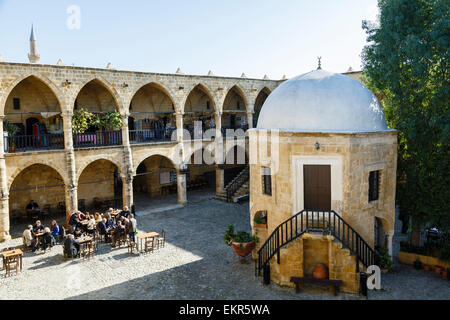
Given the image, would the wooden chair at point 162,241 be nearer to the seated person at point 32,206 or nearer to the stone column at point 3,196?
the stone column at point 3,196

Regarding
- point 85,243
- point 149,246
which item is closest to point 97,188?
point 85,243

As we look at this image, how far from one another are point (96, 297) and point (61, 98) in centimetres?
1001

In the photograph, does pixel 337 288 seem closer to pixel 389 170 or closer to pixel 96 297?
pixel 389 170

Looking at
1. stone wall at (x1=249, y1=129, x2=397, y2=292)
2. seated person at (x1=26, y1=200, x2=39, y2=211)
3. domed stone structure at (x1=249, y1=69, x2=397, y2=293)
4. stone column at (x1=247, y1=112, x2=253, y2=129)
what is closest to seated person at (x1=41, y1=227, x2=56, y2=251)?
seated person at (x1=26, y1=200, x2=39, y2=211)

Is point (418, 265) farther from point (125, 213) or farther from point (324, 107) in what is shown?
point (125, 213)

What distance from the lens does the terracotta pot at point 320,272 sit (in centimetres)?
996

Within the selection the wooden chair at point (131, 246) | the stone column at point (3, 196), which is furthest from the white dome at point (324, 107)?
the stone column at point (3, 196)

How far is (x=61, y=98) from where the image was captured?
53.7ft

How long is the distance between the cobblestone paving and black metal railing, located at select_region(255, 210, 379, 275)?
946mm

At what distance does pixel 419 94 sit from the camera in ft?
37.4

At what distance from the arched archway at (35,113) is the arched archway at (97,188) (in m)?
3.11

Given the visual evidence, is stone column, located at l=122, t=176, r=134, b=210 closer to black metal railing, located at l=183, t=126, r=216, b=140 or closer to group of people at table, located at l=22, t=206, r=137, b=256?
group of people at table, located at l=22, t=206, r=137, b=256
